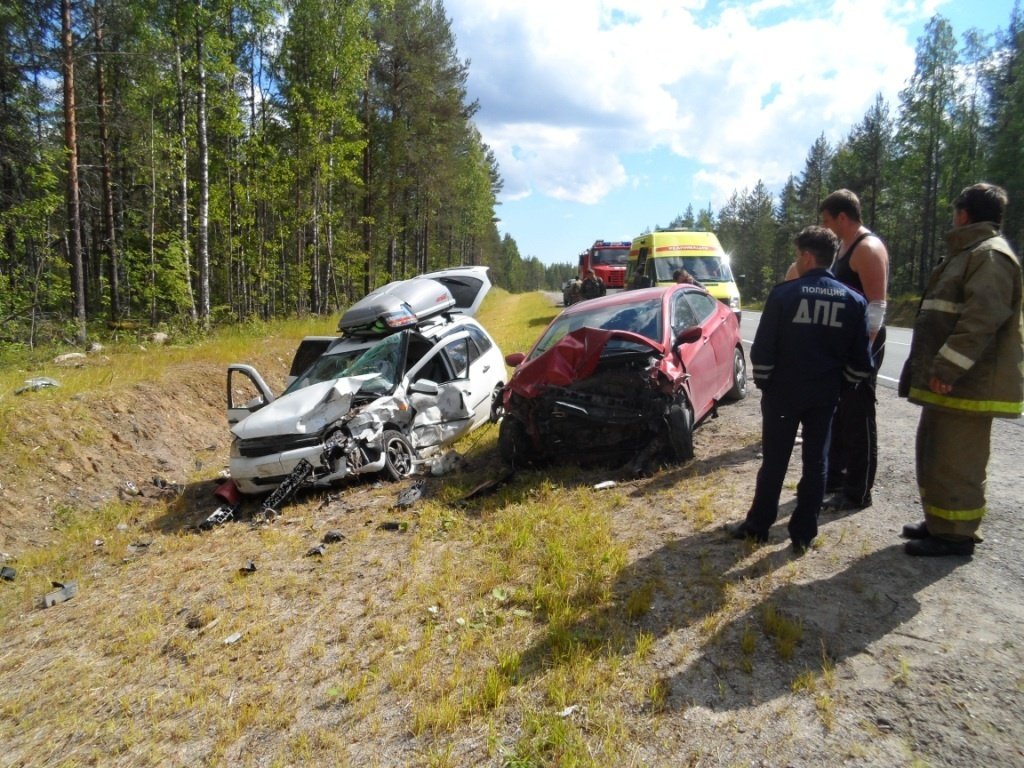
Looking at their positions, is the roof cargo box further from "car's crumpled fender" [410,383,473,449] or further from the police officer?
the police officer

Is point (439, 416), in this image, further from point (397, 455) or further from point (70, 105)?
point (70, 105)

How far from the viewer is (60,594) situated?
502 cm

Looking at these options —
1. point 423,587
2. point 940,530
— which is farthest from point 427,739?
point 940,530

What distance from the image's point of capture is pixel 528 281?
5595 inches

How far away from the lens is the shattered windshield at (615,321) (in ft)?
20.8

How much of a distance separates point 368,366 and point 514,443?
233 cm

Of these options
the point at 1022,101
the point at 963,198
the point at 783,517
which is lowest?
the point at 783,517

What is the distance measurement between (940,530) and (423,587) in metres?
3.14

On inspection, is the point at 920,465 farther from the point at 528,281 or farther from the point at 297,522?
the point at 528,281

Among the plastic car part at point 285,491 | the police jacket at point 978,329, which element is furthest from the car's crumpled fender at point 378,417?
the police jacket at point 978,329

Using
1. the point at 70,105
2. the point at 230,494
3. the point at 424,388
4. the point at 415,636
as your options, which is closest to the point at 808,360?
the point at 415,636

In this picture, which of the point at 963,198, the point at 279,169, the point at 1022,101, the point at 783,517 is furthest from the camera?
the point at 1022,101

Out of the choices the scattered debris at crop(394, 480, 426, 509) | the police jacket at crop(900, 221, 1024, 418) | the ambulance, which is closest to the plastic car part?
the scattered debris at crop(394, 480, 426, 509)

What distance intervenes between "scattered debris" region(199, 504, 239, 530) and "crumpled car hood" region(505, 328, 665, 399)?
3254 mm
